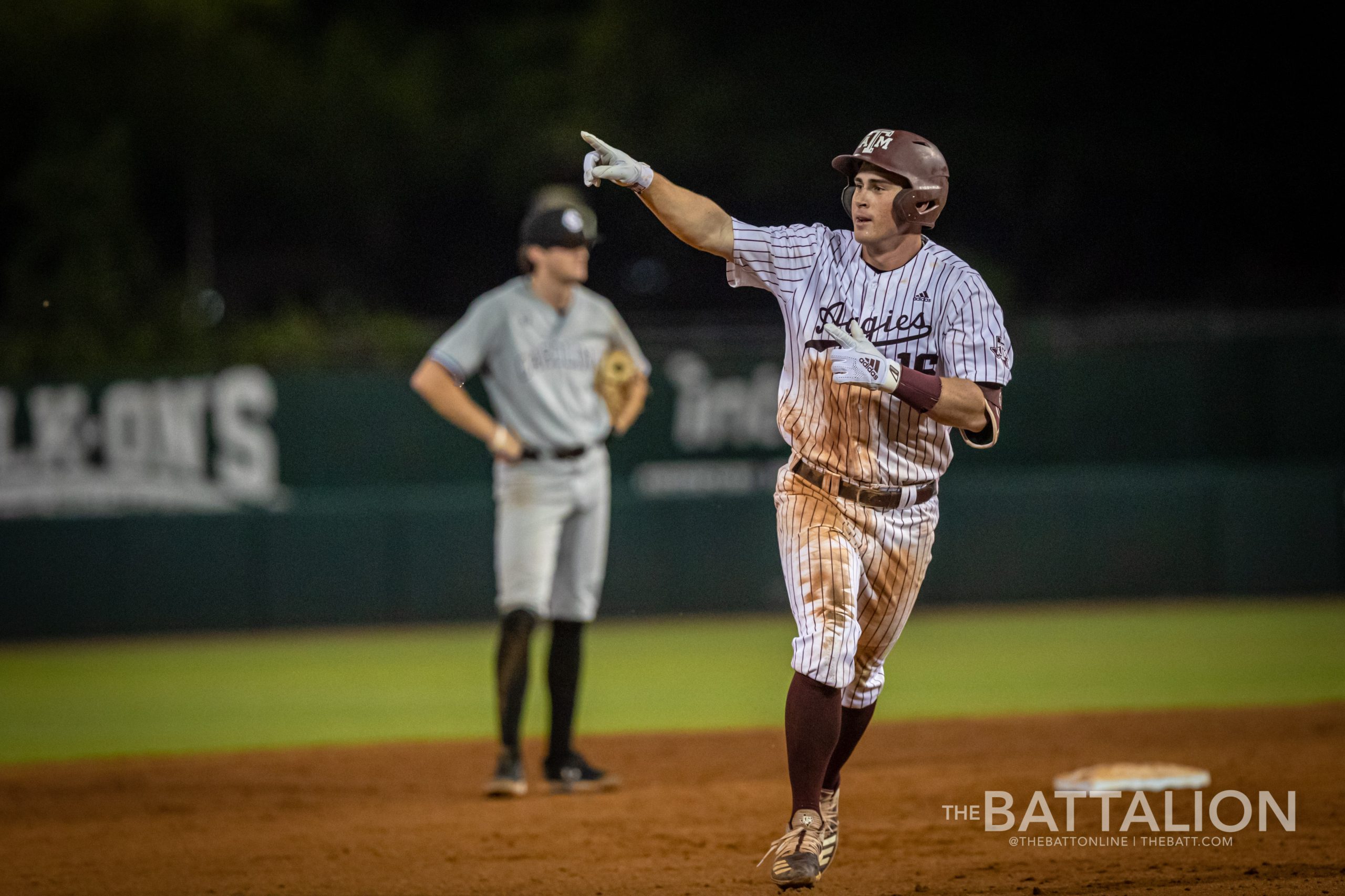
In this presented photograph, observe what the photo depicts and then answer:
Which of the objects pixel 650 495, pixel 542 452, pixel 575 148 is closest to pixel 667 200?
pixel 542 452

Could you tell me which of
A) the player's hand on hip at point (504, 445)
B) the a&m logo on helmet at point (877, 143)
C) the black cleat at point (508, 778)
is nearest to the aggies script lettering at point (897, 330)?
the a&m logo on helmet at point (877, 143)

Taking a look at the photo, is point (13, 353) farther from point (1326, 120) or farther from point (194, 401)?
point (1326, 120)

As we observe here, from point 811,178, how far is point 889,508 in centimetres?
2196

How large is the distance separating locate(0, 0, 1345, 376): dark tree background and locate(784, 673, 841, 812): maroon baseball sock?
8.81 m

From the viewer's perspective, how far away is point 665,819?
4996 mm

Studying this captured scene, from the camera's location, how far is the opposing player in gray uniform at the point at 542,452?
5445mm

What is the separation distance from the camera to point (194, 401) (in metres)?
11.3

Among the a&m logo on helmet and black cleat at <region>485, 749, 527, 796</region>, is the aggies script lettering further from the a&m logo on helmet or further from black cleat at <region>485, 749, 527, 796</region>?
black cleat at <region>485, 749, 527, 796</region>

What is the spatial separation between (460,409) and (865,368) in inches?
83.7

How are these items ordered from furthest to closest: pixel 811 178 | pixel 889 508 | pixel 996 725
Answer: pixel 811 178 → pixel 996 725 → pixel 889 508

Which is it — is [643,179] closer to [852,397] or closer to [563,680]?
[852,397]

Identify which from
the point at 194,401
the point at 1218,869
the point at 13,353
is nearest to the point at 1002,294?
the point at 194,401

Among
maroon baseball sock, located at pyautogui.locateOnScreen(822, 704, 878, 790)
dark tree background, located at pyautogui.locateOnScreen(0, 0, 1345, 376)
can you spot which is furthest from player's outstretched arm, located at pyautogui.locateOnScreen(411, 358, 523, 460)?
dark tree background, located at pyautogui.locateOnScreen(0, 0, 1345, 376)

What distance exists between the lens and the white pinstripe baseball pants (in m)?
3.82
